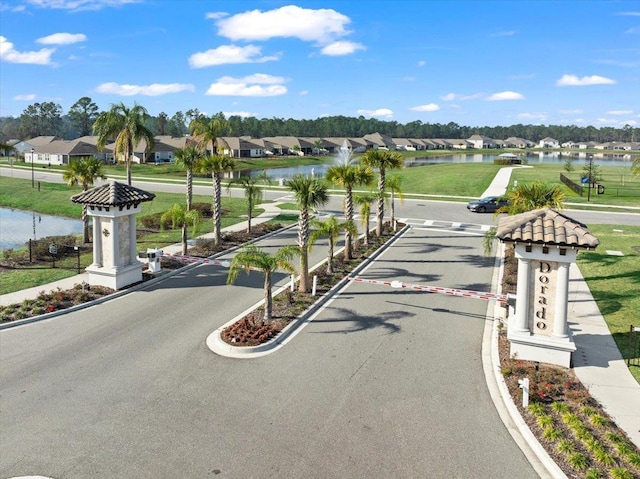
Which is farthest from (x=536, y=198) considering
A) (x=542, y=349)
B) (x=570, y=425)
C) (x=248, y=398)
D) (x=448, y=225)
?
(x=248, y=398)

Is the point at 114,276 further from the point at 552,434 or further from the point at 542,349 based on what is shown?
the point at 552,434

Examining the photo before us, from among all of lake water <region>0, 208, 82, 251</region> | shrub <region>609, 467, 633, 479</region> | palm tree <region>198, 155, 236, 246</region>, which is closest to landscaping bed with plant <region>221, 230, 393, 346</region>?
palm tree <region>198, 155, 236, 246</region>

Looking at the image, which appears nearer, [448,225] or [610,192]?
[448,225]

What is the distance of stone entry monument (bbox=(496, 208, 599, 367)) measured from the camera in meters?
12.9

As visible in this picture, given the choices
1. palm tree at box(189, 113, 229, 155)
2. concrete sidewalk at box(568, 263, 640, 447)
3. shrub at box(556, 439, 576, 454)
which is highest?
palm tree at box(189, 113, 229, 155)

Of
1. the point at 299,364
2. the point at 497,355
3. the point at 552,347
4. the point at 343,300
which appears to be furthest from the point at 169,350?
the point at 552,347

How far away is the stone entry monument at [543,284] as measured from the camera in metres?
12.9

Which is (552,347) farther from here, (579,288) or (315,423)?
(579,288)

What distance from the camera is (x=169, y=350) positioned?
539 inches

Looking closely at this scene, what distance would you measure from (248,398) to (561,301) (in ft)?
26.3

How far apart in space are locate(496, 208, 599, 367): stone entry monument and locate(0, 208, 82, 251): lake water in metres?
27.5

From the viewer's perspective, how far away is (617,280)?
2102 centimetres

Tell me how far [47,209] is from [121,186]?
28114mm

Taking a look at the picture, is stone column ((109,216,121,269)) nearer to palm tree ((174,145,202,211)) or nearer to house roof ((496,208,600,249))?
house roof ((496,208,600,249))
